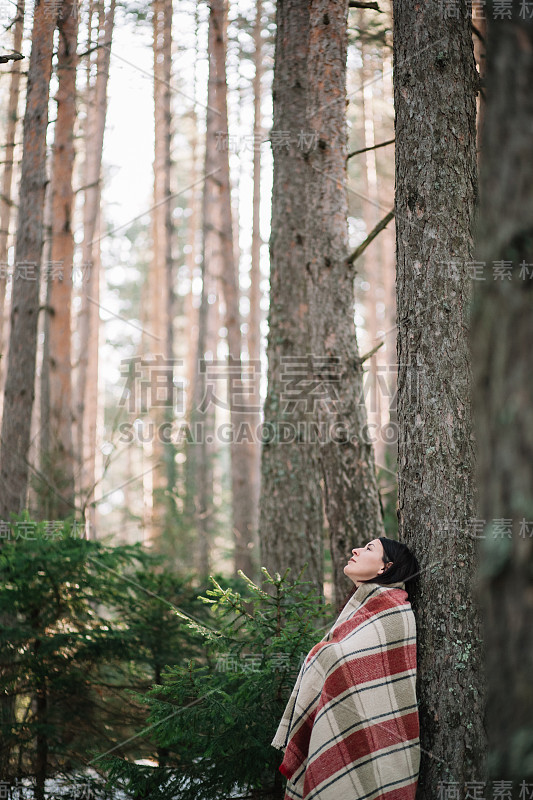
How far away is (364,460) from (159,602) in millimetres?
1901

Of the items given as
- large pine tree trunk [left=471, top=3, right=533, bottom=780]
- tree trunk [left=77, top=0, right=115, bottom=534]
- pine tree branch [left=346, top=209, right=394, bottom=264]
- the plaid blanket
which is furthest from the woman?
tree trunk [left=77, top=0, right=115, bottom=534]

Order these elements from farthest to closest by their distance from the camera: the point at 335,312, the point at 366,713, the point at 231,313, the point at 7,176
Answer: the point at 7,176, the point at 231,313, the point at 335,312, the point at 366,713

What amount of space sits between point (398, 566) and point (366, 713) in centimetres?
61

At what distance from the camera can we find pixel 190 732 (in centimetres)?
321

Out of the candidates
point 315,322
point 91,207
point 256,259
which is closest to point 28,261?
point 315,322

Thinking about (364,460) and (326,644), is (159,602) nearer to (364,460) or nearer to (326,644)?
(364,460)

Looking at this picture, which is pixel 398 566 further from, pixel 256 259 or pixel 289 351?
pixel 256 259

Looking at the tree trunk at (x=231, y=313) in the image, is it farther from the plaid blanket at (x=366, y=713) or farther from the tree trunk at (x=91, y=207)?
the plaid blanket at (x=366, y=713)

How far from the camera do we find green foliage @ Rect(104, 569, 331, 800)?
323cm

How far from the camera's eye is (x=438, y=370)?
2889 mm

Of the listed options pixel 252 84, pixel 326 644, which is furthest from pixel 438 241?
pixel 252 84

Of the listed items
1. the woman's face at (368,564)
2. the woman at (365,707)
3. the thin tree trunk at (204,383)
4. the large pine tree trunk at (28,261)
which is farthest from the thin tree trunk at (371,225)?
the woman at (365,707)

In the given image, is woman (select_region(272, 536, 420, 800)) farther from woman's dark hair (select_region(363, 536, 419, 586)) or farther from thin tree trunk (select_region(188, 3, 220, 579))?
thin tree trunk (select_region(188, 3, 220, 579))

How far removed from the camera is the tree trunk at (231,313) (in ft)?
30.9
